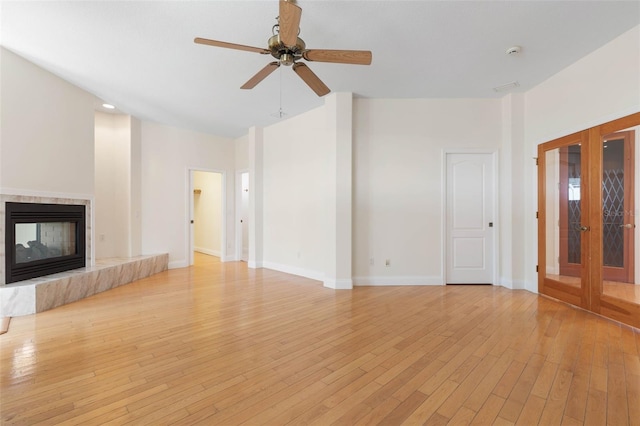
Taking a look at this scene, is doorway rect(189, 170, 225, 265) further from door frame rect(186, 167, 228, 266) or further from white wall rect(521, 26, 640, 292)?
white wall rect(521, 26, 640, 292)

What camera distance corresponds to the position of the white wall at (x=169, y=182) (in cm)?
555

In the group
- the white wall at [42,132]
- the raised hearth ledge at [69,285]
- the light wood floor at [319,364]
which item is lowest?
the light wood floor at [319,364]

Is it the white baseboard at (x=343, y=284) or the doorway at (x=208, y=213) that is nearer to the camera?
the white baseboard at (x=343, y=284)

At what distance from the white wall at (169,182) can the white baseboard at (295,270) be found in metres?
1.87

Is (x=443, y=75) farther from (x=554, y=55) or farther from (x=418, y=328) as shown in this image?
(x=418, y=328)

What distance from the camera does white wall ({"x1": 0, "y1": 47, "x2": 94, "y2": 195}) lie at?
3.18m

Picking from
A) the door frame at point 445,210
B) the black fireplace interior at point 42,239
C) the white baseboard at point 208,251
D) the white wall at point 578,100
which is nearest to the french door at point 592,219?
the white wall at point 578,100

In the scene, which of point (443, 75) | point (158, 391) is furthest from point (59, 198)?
point (443, 75)

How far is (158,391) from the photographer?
178 centimetres

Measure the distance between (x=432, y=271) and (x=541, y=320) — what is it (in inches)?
61.6

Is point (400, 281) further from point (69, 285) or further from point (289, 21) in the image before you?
point (69, 285)

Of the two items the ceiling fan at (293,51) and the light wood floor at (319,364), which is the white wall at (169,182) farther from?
the ceiling fan at (293,51)

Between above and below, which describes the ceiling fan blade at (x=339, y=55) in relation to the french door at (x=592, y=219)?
above

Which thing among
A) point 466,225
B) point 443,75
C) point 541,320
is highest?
point 443,75
